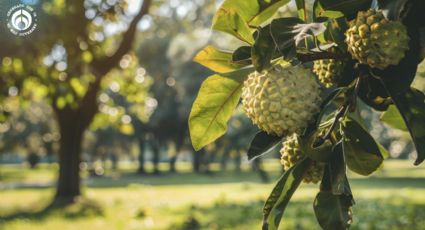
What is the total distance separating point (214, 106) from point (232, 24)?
15cm

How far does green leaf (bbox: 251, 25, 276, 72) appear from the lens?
0.77 metres

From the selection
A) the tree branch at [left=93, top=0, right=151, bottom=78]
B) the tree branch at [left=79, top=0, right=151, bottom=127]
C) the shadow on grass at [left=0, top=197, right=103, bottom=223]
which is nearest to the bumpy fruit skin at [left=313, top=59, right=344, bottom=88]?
the shadow on grass at [left=0, top=197, right=103, bottom=223]

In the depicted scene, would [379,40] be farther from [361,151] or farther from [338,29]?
[361,151]

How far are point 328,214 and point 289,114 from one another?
0.19 meters

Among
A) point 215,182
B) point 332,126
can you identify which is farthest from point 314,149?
point 215,182

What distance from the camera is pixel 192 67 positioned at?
3353 cm

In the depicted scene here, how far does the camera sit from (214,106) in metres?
0.96

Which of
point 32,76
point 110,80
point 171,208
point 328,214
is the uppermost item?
point 328,214

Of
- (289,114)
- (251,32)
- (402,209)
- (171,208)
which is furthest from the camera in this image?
(171,208)

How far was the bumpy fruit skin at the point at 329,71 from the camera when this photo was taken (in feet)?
2.99

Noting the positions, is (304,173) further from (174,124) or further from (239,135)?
(174,124)

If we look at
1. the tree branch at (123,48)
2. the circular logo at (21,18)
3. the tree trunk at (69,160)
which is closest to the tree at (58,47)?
the tree branch at (123,48)

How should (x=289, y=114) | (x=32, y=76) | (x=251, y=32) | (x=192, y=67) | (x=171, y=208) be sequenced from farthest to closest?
1. (x=192, y=67)
2. (x=171, y=208)
3. (x=32, y=76)
4. (x=251, y=32)
5. (x=289, y=114)

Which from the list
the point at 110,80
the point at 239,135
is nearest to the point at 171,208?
the point at 110,80
